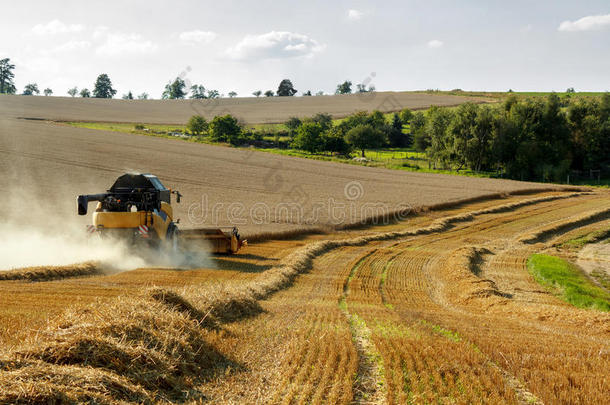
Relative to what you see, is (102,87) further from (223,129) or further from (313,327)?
(313,327)

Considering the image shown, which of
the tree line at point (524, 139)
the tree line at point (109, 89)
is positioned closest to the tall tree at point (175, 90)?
the tree line at point (109, 89)

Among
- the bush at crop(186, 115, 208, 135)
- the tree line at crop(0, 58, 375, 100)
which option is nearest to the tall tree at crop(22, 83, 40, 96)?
the tree line at crop(0, 58, 375, 100)

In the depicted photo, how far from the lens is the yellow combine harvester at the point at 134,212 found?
50.8 ft

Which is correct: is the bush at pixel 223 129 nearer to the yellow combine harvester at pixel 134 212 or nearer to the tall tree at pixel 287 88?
the yellow combine harvester at pixel 134 212

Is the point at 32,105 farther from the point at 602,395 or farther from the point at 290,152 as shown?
the point at 602,395

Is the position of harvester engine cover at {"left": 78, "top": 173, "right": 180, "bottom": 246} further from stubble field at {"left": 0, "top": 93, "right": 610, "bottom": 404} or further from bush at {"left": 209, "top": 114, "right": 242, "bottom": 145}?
bush at {"left": 209, "top": 114, "right": 242, "bottom": 145}

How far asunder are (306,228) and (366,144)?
182ft

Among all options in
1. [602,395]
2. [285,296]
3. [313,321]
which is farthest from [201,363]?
[285,296]

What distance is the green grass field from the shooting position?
55.4 feet

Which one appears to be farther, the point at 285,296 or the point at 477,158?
the point at 477,158

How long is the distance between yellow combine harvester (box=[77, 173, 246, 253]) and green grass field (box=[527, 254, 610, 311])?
15603mm

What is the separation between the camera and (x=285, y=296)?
1377 cm

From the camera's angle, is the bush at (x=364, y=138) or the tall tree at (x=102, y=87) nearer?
the bush at (x=364, y=138)

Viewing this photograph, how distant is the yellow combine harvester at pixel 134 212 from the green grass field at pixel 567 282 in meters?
15.6
